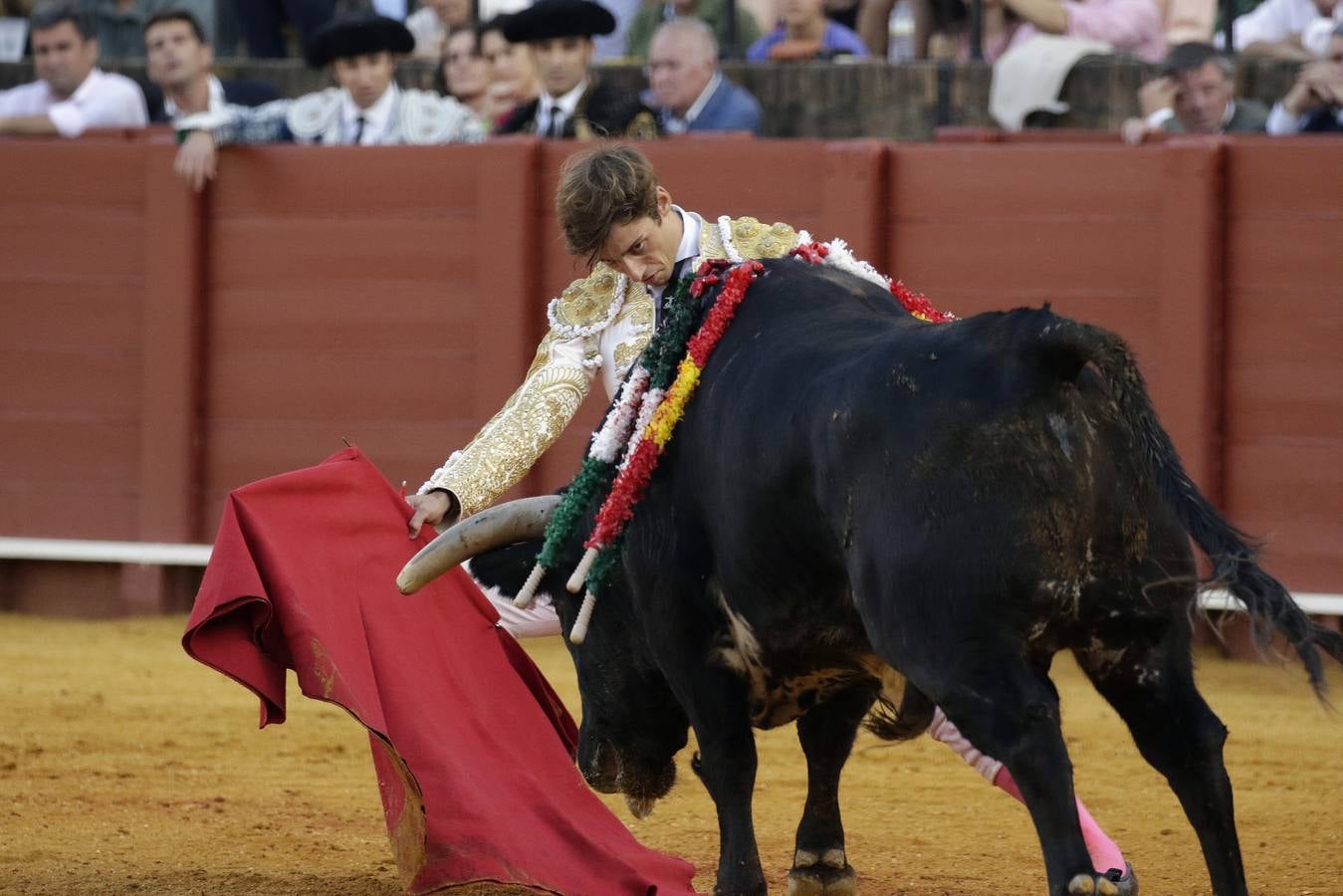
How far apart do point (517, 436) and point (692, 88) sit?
3240 mm

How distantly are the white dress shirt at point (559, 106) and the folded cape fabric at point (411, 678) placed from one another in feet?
9.85

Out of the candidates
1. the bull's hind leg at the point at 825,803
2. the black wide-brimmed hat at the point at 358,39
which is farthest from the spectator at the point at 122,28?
the bull's hind leg at the point at 825,803

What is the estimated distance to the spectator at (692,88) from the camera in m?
6.36

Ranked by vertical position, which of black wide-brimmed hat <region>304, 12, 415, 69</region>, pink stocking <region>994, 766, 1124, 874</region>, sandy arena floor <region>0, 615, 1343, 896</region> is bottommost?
sandy arena floor <region>0, 615, 1343, 896</region>

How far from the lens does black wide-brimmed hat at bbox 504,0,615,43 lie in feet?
20.5

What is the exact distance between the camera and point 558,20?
20.6 feet

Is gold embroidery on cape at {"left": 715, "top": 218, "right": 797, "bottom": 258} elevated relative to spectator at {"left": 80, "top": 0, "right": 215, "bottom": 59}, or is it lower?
lower

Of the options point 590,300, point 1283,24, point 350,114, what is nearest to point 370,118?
point 350,114

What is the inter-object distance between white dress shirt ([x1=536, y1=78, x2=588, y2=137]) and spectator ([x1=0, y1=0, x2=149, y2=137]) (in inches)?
60.5

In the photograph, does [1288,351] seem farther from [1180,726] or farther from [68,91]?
[68,91]

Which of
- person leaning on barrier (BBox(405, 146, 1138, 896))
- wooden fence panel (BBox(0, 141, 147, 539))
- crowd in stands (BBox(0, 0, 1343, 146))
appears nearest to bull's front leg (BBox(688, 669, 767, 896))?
person leaning on barrier (BBox(405, 146, 1138, 896))

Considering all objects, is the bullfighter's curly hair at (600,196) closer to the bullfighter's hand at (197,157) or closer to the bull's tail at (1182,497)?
the bull's tail at (1182,497)

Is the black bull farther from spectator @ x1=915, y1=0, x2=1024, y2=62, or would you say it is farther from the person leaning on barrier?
spectator @ x1=915, y1=0, x2=1024, y2=62

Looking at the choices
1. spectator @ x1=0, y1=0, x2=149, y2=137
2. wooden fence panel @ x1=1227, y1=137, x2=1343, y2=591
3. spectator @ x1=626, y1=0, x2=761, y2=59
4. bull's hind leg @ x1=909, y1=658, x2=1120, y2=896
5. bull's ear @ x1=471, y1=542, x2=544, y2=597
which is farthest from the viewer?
spectator @ x1=626, y1=0, x2=761, y2=59
